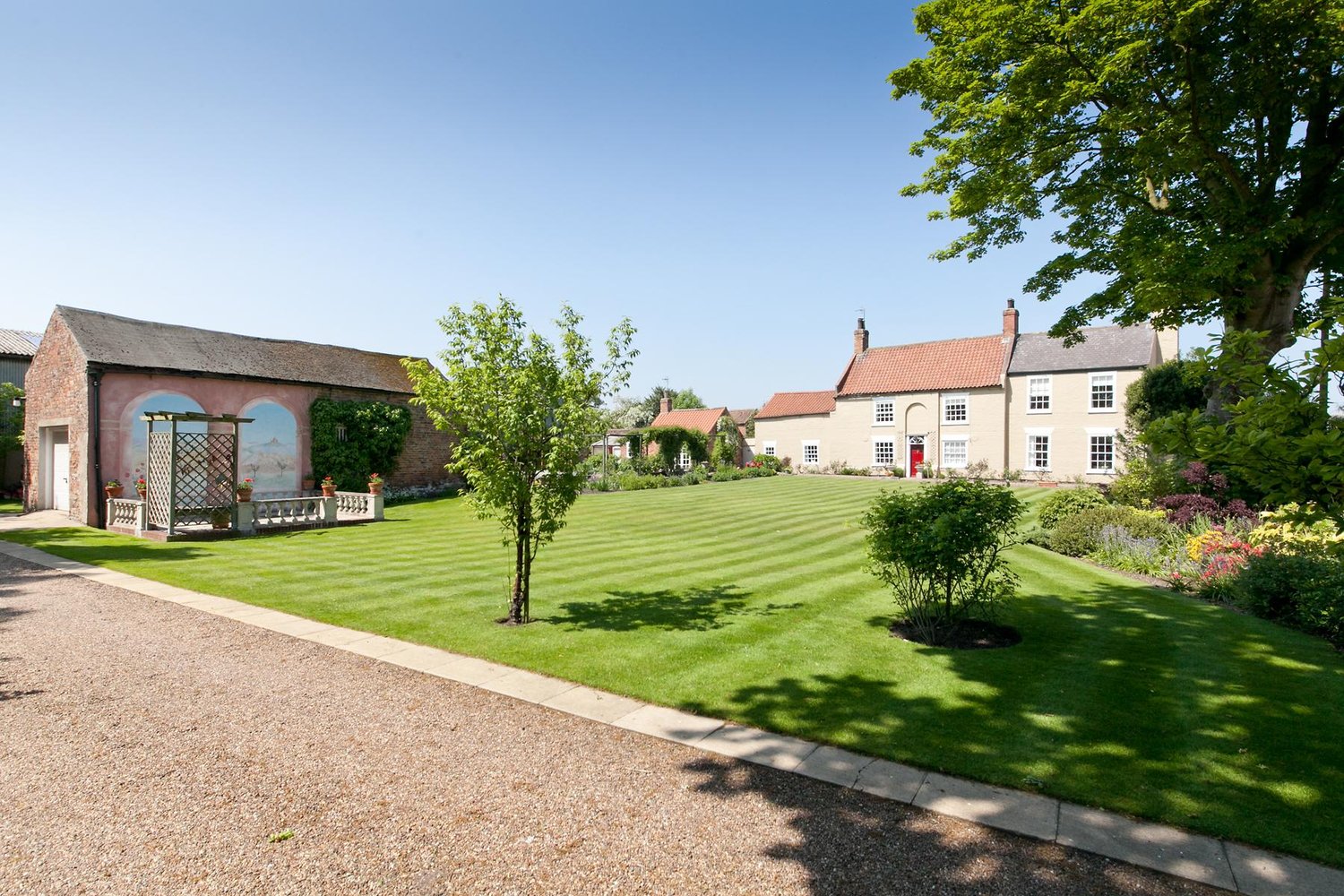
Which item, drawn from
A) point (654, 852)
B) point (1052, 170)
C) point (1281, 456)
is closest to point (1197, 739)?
point (1281, 456)

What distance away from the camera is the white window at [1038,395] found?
36625 millimetres

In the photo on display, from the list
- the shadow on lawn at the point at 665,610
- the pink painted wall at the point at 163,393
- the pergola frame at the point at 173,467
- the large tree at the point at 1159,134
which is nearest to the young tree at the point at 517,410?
the shadow on lawn at the point at 665,610

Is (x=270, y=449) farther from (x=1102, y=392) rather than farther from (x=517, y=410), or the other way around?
(x=1102, y=392)

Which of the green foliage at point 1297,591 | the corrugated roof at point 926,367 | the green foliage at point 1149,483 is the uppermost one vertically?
the corrugated roof at point 926,367

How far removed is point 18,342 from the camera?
3447 cm

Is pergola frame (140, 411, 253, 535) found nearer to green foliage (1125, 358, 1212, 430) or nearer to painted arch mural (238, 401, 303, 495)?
painted arch mural (238, 401, 303, 495)

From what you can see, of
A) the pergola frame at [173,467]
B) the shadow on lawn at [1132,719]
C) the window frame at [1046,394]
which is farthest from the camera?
the window frame at [1046,394]

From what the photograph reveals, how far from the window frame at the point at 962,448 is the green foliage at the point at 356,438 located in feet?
101

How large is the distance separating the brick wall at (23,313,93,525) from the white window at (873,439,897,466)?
128 feet

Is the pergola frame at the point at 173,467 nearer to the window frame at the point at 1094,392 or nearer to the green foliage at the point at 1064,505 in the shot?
the green foliage at the point at 1064,505

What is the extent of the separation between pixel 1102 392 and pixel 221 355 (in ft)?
134

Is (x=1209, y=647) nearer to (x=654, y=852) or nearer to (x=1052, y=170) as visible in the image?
(x=654, y=852)

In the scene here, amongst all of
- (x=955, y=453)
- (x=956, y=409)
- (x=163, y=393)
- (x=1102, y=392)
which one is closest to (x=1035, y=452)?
(x=955, y=453)

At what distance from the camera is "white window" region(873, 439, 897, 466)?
42.7 meters
